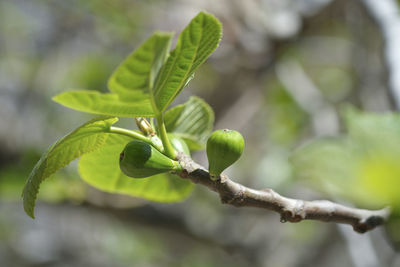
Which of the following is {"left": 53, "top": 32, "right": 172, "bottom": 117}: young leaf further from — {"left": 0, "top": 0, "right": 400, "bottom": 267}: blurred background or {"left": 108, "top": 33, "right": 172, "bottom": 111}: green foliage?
{"left": 0, "top": 0, "right": 400, "bottom": 267}: blurred background

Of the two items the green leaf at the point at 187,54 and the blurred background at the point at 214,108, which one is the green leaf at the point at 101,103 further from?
the blurred background at the point at 214,108

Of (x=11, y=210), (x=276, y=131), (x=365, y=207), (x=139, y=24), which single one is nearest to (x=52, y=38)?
(x=139, y=24)

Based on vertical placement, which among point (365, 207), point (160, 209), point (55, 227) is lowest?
point (55, 227)

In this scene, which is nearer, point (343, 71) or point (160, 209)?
point (160, 209)

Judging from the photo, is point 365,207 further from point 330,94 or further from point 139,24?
point 139,24

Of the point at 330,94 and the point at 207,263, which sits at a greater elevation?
the point at 330,94

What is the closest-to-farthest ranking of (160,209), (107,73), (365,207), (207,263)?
(365,207) → (160,209) → (207,263) → (107,73)

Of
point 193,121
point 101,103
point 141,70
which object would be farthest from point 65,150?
point 193,121

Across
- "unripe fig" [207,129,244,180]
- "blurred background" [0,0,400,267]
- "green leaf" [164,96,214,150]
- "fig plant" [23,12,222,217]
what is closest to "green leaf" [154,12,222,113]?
"fig plant" [23,12,222,217]
